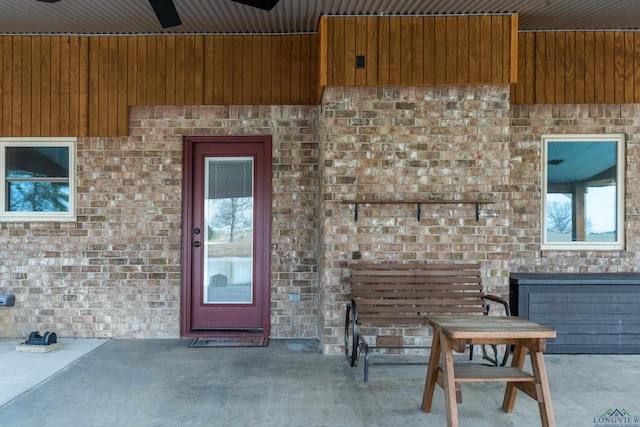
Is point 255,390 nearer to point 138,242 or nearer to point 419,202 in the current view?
point 419,202

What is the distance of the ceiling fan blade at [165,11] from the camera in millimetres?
3178

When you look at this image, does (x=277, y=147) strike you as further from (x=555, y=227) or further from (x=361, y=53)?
(x=555, y=227)

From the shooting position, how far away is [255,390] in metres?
3.29

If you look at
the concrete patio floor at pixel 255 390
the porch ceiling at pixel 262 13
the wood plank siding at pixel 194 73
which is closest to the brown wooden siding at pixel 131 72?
the wood plank siding at pixel 194 73

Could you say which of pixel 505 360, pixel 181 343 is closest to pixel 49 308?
pixel 181 343

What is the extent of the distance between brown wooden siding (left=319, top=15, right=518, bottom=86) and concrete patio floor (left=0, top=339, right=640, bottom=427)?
2.60m

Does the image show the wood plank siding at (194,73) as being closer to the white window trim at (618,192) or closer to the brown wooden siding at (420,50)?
the white window trim at (618,192)

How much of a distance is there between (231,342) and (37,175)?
108 inches

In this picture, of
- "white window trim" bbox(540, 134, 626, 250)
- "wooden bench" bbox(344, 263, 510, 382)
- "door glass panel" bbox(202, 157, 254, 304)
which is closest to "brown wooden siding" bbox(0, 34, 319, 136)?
"door glass panel" bbox(202, 157, 254, 304)

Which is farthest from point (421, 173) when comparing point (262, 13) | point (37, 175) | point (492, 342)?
point (37, 175)

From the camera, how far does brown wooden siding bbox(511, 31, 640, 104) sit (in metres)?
4.75

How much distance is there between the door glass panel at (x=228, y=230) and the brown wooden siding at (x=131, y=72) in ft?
2.48

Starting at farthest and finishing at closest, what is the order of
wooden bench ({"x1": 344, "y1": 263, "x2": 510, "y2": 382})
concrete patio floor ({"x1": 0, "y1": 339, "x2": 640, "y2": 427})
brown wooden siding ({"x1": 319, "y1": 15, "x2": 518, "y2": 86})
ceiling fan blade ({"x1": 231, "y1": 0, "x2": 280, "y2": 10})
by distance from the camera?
brown wooden siding ({"x1": 319, "y1": 15, "x2": 518, "y2": 86}), wooden bench ({"x1": 344, "y1": 263, "x2": 510, "y2": 382}), ceiling fan blade ({"x1": 231, "y1": 0, "x2": 280, "y2": 10}), concrete patio floor ({"x1": 0, "y1": 339, "x2": 640, "y2": 427})

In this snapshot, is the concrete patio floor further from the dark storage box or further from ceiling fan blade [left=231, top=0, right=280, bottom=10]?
ceiling fan blade [left=231, top=0, right=280, bottom=10]
